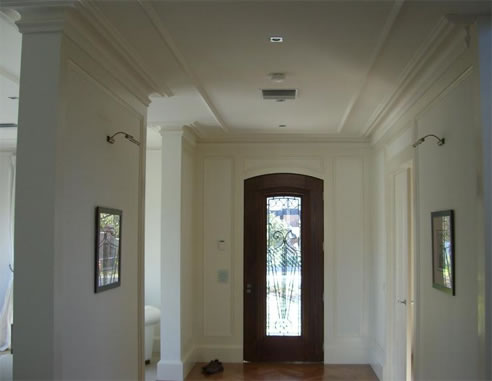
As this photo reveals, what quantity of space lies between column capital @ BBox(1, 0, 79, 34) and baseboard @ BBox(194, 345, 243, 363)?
15.3 ft

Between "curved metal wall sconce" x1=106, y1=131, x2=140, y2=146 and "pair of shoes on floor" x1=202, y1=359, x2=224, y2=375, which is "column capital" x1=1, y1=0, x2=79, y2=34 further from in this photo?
"pair of shoes on floor" x1=202, y1=359, x2=224, y2=375

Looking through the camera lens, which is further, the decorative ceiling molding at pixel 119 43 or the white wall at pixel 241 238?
the white wall at pixel 241 238

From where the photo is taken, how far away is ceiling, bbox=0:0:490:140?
8.55 ft

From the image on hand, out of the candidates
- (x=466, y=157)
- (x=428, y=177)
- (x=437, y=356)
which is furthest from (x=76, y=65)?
(x=437, y=356)

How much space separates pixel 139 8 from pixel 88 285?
1578 millimetres

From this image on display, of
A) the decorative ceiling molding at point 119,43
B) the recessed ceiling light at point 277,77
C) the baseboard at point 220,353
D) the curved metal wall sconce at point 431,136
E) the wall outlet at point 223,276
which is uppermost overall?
the recessed ceiling light at point 277,77

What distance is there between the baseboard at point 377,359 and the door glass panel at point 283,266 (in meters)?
0.93

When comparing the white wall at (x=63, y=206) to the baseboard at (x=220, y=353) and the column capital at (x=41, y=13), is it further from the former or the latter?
the baseboard at (x=220, y=353)

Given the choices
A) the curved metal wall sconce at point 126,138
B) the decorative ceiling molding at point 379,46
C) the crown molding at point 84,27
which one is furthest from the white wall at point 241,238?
the crown molding at point 84,27

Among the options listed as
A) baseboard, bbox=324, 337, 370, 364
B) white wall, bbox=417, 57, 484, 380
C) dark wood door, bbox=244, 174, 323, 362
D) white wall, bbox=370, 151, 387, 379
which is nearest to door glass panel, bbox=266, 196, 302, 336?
dark wood door, bbox=244, 174, 323, 362

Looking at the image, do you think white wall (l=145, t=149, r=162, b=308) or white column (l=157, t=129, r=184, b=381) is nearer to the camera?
white column (l=157, t=129, r=184, b=381)

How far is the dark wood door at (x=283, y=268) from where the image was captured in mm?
6301

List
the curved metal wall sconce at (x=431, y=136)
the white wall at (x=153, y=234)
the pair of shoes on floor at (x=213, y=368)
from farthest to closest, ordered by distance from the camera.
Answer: the white wall at (x=153, y=234) < the pair of shoes on floor at (x=213, y=368) < the curved metal wall sconce at (x=431, y=136)

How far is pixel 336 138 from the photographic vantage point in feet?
20.9
